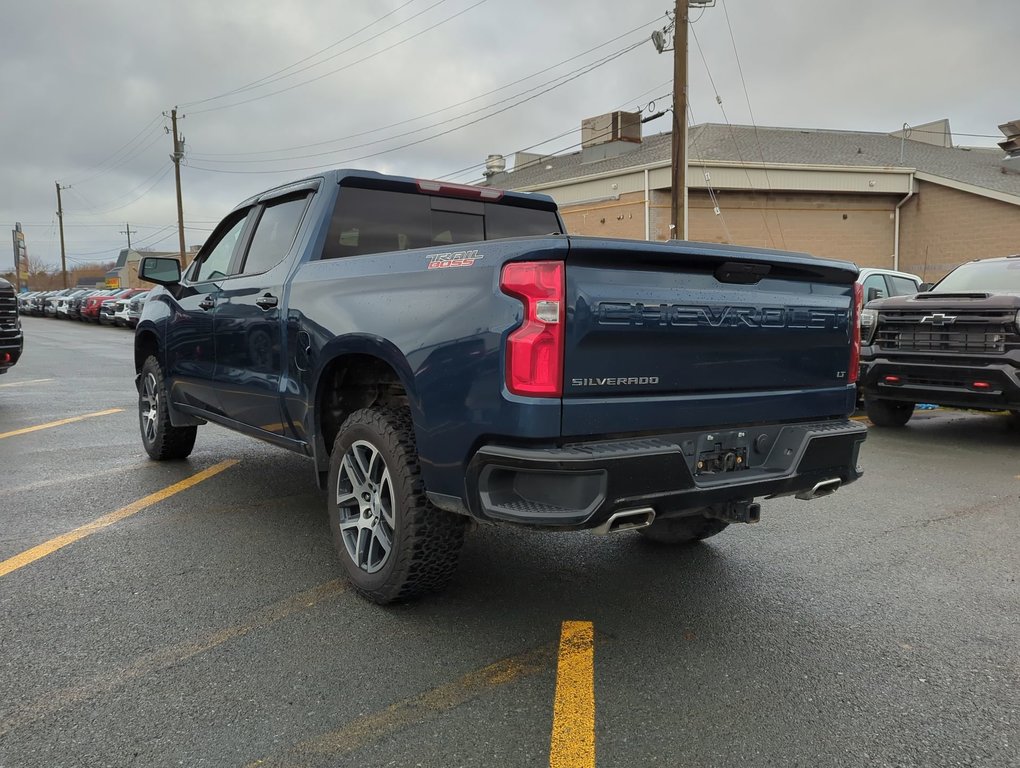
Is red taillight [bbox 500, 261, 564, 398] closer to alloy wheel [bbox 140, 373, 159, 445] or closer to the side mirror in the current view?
the side mirror

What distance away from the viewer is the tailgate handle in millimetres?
3215

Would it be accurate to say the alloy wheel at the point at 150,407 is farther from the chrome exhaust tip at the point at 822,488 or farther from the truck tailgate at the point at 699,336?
the chrome exhaust tip at the point at 822,488

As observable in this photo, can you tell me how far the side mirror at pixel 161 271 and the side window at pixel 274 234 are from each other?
1.08 m

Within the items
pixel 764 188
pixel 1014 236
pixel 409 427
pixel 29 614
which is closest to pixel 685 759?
pixel 409 427

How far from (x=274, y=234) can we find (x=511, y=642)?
2.93 m

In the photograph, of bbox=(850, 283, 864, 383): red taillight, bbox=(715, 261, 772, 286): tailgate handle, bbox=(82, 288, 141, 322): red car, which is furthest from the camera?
bbox=(82, 288, 141, 322): red car

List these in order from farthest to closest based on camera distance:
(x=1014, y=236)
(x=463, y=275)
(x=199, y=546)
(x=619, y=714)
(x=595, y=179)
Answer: (x=595, y=179)
(x=1014, y=236)
(x=199, y=546)
(x=463, y=275)
(x=619, y=714)

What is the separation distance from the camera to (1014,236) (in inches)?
956

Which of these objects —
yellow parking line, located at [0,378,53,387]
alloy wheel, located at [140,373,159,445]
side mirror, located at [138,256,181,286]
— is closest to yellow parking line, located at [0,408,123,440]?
alloy wheel, located at [140,373,159,445]

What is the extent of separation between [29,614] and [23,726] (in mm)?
1024

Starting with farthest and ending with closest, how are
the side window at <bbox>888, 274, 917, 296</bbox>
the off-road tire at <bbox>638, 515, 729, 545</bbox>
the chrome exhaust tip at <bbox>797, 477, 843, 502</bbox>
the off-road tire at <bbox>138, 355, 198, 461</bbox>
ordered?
the side window at <bbox>888, 274, 917, 296</bbox>, the off-road tire at <bbox>138, 355, 198, 461</bbox>, the off-road tire at <bbox>638, 515, 729, 545</bbox>, the chrome exhaust tip at <bbox>797, 477, 843, 502</bbox>

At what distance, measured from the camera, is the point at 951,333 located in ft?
24.9

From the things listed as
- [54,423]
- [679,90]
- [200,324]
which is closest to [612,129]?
[679,90]

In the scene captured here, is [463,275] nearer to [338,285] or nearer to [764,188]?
[338,285]
